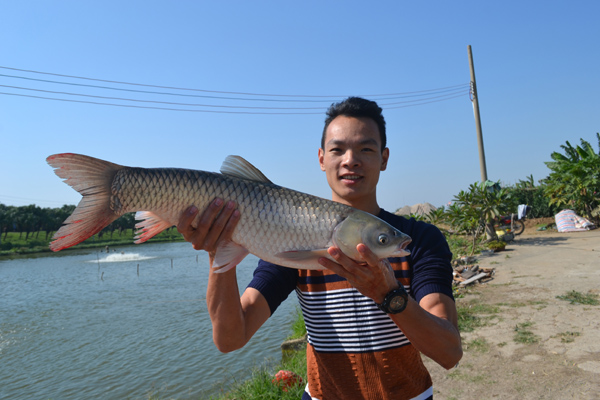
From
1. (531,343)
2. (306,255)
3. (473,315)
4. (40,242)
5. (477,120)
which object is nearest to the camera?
(306,255)

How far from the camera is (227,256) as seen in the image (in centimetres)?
205

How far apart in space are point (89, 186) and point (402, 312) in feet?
5.52

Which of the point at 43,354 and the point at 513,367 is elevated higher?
the point at 513,367

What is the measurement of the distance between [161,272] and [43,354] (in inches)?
692

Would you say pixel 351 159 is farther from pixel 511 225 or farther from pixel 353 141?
pixel 511 225

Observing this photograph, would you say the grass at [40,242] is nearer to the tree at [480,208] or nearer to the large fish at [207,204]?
the tree at [480,208]

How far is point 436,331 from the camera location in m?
1.84

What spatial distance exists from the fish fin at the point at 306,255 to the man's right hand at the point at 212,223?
0.35 meters

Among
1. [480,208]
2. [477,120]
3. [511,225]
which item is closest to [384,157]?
[480,208]

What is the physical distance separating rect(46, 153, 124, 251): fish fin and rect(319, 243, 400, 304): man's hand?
120cm

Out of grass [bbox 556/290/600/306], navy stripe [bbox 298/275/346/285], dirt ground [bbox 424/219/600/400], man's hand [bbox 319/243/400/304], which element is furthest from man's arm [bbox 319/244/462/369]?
grass [bbox 556/290/600/306]

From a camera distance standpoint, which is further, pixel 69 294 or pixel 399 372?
pixel 69 294

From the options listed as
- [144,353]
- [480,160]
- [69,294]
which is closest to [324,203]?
[144,353]

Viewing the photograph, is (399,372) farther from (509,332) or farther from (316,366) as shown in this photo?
(509,332)
